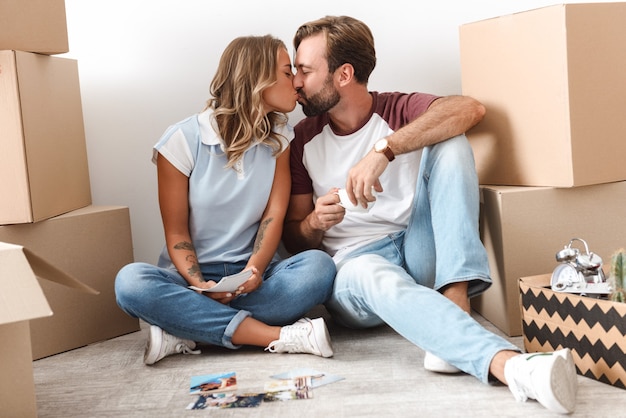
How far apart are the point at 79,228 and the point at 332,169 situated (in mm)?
648

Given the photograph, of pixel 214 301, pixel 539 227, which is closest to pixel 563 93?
pixel 539 227

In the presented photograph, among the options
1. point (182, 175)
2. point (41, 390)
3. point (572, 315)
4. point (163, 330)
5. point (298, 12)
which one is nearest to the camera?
point (572, 315)

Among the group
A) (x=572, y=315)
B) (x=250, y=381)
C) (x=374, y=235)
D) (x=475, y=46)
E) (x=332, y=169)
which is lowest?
(x=250, y=381)

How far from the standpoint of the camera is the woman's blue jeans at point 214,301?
1.74 m

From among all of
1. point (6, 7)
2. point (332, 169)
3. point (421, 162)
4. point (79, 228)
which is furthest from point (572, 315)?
point (6, 7)

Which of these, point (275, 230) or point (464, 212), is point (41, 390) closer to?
point (275, 230)

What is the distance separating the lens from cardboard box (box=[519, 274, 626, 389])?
4.55 ft

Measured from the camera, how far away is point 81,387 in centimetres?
161

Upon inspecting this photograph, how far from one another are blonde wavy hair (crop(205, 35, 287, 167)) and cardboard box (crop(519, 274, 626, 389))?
Answer: 2.41 feet

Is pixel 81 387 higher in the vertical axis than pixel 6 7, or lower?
lower

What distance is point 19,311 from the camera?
3.57 feet

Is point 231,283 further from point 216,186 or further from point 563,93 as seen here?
point 563,93

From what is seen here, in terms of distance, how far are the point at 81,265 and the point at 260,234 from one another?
45cm

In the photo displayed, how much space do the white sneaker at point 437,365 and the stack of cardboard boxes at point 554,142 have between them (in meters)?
0.34
